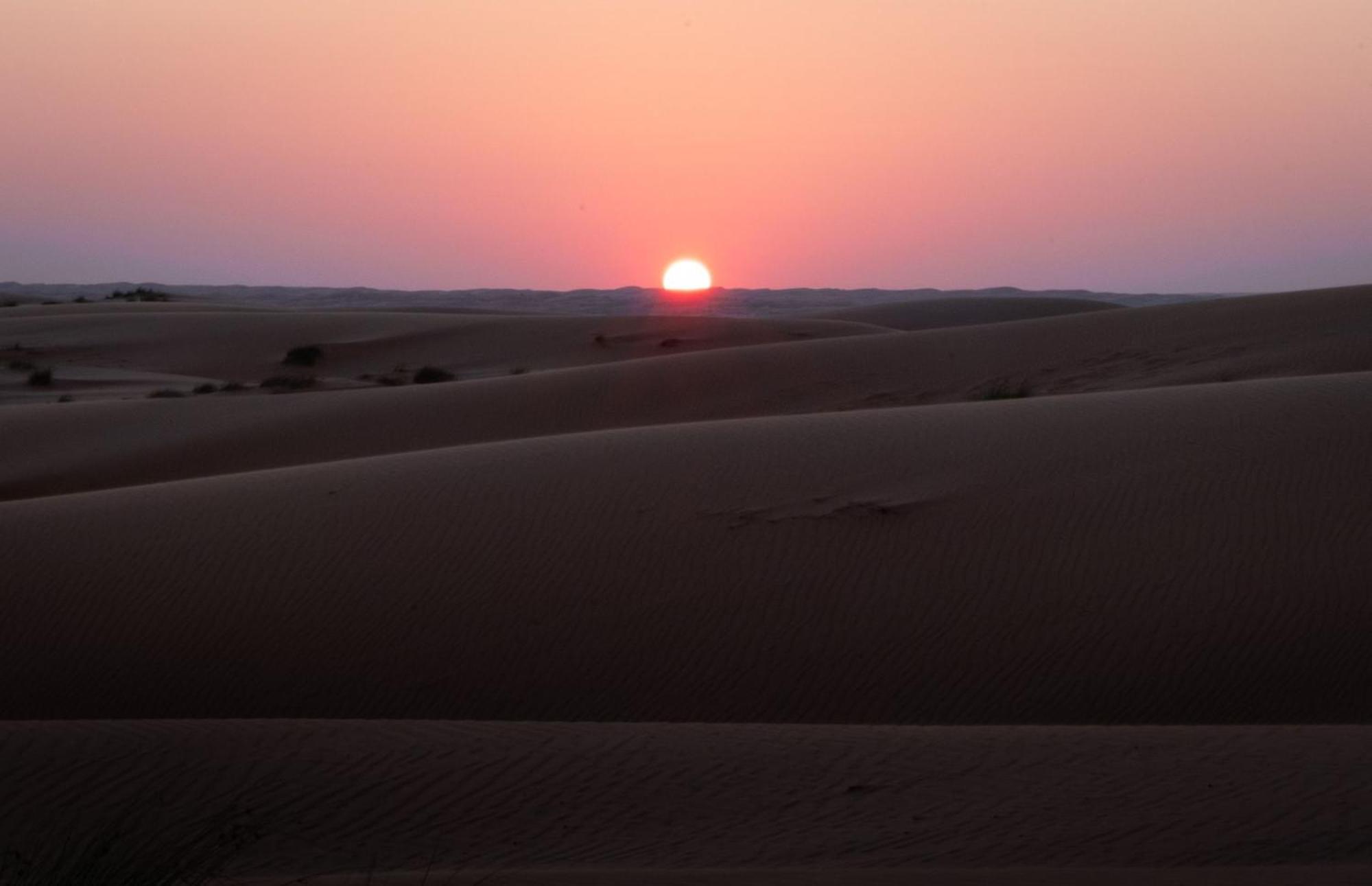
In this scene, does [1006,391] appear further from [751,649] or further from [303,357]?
[303,357]

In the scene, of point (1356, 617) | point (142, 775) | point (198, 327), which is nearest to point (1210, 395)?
point (1356, 617)

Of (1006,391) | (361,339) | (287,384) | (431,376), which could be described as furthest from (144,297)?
(1006,391)

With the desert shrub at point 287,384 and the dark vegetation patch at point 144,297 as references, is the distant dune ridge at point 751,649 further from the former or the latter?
the dark vegetation patch at point 144,297

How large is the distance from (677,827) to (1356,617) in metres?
4.76

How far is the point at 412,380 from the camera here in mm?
34125

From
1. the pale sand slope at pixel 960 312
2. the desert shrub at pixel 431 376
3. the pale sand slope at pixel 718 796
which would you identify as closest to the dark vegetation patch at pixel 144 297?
the pale sand slope at pixel 960 312

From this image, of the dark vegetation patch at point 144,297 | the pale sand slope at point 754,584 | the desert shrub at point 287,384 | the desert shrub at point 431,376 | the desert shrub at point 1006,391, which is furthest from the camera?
the dark vegetation patch at point 144,297

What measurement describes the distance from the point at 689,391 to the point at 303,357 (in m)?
19.0

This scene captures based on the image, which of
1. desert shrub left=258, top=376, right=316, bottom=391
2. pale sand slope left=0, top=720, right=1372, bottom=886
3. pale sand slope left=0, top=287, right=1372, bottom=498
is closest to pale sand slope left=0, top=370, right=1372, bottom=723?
pale sand slope left=0, top=720, right=1372, bottom=886

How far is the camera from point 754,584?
32.1 feet

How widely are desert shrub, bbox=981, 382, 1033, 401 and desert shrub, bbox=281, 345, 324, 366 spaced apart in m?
22.1

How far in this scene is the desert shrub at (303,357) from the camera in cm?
3862

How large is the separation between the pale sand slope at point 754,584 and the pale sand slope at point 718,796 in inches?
49.3

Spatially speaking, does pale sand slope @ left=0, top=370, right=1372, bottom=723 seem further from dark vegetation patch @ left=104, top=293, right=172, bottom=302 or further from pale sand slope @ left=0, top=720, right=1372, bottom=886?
dark vegetation patch @ left=104, top=293, right=172, bottom=302
